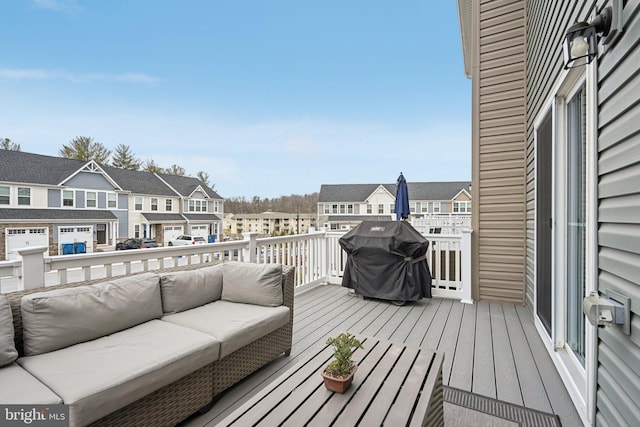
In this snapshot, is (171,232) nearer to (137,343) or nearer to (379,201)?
(379,201)

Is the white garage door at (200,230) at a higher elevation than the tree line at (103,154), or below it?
below

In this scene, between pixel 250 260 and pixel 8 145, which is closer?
pixel 250 260

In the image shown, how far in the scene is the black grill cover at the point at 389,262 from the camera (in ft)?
13.2

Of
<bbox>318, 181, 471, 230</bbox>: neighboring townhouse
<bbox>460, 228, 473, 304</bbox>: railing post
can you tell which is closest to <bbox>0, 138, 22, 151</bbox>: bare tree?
<bbox>460, 228, 473, 304</bbox>: railing post

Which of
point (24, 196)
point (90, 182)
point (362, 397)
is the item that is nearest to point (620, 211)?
point (362, 397)

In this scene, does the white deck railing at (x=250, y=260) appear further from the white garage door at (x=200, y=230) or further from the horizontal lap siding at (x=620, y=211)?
the white garage door at (x=200, y=230)

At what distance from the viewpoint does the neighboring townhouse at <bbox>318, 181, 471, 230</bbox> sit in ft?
78.4

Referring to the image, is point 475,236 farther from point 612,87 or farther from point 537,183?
point 612,87

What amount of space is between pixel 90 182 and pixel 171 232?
508cm

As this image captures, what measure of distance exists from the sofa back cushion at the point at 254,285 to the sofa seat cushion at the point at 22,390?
1425 mm

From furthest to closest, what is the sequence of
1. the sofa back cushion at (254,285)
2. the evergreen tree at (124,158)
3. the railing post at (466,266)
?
1. the evergreen tree at (124,158)
2. the railing post at (466,266)
3. the sofa back cushion at (254,285)

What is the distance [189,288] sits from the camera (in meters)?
2.49

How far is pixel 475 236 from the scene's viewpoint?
4297 millimetres

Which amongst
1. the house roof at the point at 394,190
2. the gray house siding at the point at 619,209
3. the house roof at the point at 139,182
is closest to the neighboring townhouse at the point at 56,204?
the house roof at the point at 139,182
